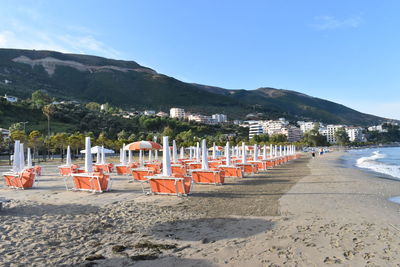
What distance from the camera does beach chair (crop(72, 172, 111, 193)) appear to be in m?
10.8

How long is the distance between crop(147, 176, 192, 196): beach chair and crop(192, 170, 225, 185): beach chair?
2.83m

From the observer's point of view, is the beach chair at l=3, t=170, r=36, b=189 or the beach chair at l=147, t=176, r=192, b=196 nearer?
the beach chair at l=147, t=176, r=192, b=196

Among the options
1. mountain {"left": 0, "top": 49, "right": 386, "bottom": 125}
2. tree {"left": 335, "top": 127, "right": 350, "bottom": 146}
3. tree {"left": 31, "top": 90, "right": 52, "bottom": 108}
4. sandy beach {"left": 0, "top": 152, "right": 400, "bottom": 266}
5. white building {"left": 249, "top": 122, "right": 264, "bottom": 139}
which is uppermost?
mountain {"left": 0, "top": 49, "right": 386, "bottom": 125}

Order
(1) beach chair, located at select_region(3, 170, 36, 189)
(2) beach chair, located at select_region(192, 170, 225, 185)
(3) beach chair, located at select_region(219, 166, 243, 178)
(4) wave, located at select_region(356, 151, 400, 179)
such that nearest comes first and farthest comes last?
(1) beach chair, located at select_region(3, 170, 36, 189) < (2) beach chair, located at select_region(192, 170, 225, 185) < (3) beach chair, located at select_region(219, 166, 243, 178) < (4) wave, located at select_region(356, 151, 400, 179)

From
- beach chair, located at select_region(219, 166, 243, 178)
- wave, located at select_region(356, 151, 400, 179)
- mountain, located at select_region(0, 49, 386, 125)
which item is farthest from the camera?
mountain, located at select_region(0, 49, 386, 125)

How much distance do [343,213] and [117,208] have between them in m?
5.62

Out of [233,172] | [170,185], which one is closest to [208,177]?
[233,172]

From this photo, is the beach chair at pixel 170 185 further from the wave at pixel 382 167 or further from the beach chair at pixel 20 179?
the wave at pixel 382 167

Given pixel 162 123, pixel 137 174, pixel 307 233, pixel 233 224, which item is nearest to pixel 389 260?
pixel 307 233

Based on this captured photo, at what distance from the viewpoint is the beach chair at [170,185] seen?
9891mm

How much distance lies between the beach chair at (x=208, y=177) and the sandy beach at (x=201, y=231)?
11.0ft

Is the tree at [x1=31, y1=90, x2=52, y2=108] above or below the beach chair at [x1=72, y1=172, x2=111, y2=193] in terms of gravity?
above

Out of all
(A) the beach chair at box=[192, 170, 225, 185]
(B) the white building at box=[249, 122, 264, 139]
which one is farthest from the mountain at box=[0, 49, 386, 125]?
(A) the beach chair at box=[192, 170, 225, 185]

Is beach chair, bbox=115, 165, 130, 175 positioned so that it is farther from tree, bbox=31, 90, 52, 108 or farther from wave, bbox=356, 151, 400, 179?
tree, bbox=31, 90, 52, 108
